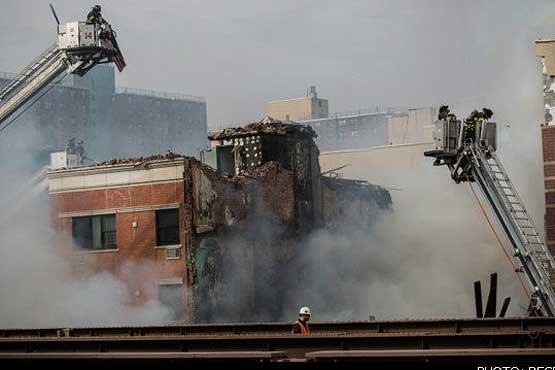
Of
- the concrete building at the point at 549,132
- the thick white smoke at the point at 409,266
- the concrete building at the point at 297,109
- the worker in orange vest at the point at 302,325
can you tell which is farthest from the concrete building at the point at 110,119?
the worker in orange vest at the point at 302,325

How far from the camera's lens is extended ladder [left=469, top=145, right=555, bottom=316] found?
22984 millimetres

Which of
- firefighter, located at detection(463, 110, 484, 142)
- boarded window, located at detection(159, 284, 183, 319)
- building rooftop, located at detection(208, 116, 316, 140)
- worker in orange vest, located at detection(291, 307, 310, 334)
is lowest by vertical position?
boarded window, located at detection(159, 284, 183, 319)

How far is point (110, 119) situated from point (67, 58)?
53.4 metres

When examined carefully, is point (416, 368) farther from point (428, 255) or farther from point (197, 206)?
point (428, 255)

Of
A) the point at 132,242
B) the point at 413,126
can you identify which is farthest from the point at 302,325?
the point at 413,126

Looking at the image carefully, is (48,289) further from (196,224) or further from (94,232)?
(196,224)

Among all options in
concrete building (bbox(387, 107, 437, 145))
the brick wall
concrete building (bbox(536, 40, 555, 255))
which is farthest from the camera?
concrete building (bbox(387, 107, 437, 145))

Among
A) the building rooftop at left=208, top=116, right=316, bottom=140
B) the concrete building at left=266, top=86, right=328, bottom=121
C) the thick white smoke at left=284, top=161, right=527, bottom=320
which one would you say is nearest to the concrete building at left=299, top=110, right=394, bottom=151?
the concrete building at left=266, top=86, right=328, bottom=121

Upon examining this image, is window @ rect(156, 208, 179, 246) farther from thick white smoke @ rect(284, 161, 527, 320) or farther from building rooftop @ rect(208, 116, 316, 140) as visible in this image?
building rooftop @ rect(208, 116, 316, 140)

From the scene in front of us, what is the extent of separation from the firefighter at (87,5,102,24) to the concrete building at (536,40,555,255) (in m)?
14.9

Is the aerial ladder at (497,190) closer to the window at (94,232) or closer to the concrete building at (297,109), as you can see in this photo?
the window at (94,232)

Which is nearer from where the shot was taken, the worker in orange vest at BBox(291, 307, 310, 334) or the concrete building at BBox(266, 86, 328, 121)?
the worker in orange vest at BBox(291, 307, 310, 334)

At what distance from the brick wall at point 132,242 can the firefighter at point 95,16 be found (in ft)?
18.8

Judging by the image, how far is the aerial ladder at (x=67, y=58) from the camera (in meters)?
34.2
